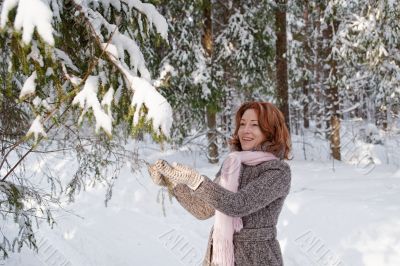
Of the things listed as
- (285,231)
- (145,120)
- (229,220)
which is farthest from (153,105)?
(285,231)

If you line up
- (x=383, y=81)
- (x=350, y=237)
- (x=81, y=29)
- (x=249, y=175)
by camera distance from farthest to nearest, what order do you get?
(x=383, y=81) → (x=350, y=237) → (x=81, y=29) → (x=249, y=175)

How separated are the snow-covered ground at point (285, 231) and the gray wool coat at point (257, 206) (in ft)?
7.17

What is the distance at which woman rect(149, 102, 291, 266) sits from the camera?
2523 mm

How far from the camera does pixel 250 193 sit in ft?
7.84

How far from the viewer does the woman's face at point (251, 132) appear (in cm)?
272

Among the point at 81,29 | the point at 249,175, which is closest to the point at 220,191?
the point at 249,175

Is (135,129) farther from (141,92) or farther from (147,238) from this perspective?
(147,238)

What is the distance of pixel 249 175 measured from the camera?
2.67m

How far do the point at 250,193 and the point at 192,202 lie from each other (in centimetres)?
57

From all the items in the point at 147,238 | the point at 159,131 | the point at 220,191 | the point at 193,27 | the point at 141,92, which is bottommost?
the point at 147,238

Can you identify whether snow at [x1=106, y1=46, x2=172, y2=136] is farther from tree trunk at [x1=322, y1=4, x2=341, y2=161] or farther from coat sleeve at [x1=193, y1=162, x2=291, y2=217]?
tree trunk at [x1=322, y1=4, x2=341, y2=161]

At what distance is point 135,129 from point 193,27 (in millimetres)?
9632

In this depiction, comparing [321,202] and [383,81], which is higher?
[383,81]

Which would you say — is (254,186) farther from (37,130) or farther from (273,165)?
(37,130)
